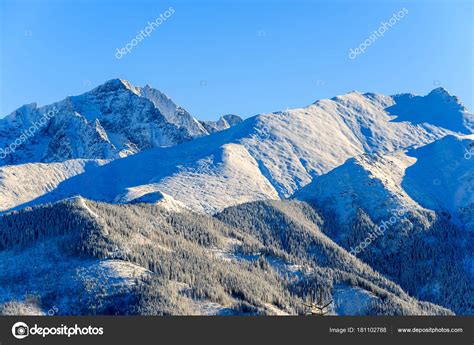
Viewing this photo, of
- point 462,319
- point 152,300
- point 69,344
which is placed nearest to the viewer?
point 69,344

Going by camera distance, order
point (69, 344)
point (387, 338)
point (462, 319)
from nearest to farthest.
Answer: point (69, 344), point (387, 338), point (462, 319)

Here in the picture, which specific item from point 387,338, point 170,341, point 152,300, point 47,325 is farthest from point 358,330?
point 152,300

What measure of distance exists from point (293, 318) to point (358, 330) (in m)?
10.8

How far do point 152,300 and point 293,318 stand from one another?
73.0m

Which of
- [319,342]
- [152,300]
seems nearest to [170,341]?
[319,342]

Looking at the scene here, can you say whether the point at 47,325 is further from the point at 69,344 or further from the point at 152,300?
the point at 152,300

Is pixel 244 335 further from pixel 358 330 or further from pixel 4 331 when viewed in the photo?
pixel 4 331

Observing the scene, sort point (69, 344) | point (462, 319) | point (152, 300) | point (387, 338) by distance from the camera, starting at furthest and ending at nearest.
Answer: point (152, 300) → point (462, 319) → point (387, 338) → point (69, 344)

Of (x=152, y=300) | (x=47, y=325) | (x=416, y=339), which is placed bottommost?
(x=416, y=339)

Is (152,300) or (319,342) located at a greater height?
(152,300)

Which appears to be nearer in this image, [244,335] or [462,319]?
[244,335]

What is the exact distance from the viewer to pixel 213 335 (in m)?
121

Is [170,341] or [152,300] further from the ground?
[152,300]

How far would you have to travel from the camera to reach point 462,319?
13888cm
